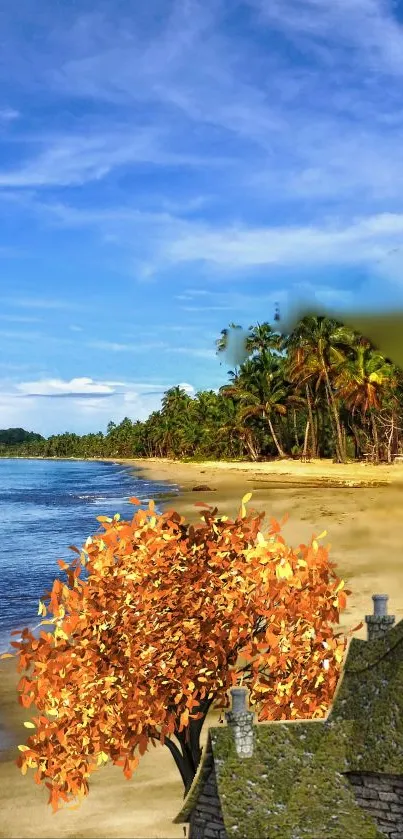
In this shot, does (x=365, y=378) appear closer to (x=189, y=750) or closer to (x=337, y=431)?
(x=337, y=431)

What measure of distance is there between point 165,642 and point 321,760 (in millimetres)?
3000

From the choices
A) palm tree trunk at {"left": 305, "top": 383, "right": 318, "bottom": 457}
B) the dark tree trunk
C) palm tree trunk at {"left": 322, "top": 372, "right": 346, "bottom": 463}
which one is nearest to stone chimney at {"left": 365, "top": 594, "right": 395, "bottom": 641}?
the dark tree trunk

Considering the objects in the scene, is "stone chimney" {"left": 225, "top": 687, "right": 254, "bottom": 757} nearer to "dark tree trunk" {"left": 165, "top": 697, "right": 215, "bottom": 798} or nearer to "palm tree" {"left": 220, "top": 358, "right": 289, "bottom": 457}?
"dark tree trunk" {"left": 165, "top": 697, "right": 215, "bottom": 798}

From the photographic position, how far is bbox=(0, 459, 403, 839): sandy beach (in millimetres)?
14141

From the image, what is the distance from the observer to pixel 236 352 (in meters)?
140

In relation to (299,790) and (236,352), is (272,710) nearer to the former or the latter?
(299,790)

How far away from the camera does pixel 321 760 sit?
10398mm

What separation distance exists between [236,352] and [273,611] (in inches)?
5056

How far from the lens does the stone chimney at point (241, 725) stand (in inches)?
408

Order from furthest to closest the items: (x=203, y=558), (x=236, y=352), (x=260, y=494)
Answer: (x=236, y=352), (x=260, y=494), (x=203, y=558)

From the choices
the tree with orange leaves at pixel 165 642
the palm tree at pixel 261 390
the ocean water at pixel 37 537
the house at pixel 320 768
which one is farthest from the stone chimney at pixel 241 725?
the palm tree at pixel 261 390

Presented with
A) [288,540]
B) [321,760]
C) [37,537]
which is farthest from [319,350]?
[321,760]

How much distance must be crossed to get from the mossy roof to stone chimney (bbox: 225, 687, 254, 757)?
10 cm

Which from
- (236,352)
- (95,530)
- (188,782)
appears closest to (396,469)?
(95,530)
